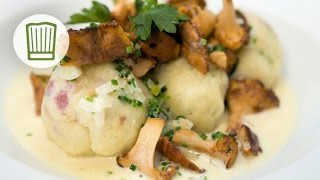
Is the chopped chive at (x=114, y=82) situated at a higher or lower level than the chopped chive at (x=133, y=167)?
higher

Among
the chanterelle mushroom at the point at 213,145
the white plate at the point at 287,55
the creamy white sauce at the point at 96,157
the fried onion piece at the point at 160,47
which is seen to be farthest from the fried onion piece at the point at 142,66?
the white plate at the point at 287,55

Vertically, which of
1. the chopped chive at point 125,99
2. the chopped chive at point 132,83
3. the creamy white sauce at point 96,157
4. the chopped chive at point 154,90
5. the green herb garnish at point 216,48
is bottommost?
the creamy white sauce at point 96,157

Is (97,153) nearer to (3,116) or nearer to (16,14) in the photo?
(3,116)

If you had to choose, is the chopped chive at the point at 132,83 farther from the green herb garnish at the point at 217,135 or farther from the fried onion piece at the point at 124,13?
the green herb garnish at the point at 217,135

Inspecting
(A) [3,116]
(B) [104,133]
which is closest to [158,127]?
(B) [104,133]

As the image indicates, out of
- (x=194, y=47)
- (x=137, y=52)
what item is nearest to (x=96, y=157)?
(x=137, y=52)

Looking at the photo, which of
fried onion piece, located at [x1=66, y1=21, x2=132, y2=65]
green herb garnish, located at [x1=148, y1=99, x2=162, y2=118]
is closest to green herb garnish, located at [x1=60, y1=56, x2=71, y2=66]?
fried onion piece, located at [x1=66, y1=21, x2=132, y2=65]

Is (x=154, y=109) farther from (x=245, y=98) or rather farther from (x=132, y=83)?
(x=245, y=98)
